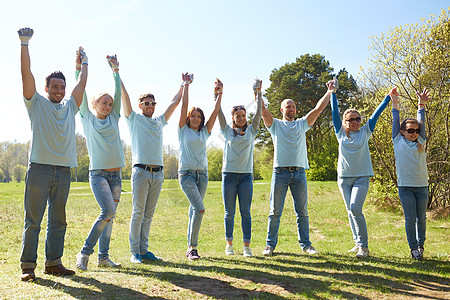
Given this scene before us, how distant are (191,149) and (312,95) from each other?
32246mm

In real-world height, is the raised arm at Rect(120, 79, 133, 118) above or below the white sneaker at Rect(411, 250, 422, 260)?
above

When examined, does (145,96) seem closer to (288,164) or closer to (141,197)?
(141,197)

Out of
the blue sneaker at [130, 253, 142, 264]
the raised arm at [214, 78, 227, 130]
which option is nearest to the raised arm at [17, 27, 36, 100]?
the blue sneaker at [130, 253, 142, 264]

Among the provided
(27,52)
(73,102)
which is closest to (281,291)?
(73,102)

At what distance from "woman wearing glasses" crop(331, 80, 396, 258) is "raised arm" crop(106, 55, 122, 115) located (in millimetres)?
3489

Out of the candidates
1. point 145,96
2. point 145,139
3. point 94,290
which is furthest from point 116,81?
point 94,290

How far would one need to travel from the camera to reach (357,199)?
605 centimetres

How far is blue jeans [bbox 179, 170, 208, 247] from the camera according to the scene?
5.92 metres

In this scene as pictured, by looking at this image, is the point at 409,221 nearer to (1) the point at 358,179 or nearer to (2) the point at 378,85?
(1) the point at 358,179

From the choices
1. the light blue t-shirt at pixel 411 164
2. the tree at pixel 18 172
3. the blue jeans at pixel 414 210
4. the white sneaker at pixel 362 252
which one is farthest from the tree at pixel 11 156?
the blue jeans at pixel 414 210

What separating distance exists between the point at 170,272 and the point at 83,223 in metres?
8.55

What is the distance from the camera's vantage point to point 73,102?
490 centimetres

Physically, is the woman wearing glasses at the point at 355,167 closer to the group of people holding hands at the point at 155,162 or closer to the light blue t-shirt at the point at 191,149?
the group of people holding hands at the point at 155,162

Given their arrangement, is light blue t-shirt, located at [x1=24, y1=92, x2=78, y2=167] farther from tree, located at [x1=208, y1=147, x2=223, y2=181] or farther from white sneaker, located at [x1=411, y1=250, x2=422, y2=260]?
tree, located at [x1=208, y1=147, x2=223, y2=181]
